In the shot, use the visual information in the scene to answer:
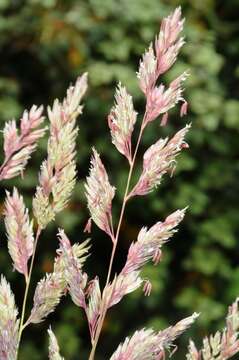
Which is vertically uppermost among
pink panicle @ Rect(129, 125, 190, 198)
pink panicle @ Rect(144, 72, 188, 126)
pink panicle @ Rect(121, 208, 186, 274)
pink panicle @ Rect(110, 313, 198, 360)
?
pink panicle @ Rect(144, 72, 188, 126)

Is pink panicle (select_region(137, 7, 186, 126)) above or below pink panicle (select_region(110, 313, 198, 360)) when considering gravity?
above

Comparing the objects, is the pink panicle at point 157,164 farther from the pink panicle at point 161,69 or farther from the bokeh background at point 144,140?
the bokeh background at point 144,140

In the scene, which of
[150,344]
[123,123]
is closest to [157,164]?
[123,123]

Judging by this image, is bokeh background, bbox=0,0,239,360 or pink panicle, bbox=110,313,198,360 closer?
pink panicle, bbox=110,313,198,360

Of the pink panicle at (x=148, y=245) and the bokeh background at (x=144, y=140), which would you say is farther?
the bokeh background at (x=144, y=140)

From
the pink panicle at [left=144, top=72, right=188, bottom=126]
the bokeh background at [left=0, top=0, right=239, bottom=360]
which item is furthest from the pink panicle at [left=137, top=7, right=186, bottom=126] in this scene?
the bokeh background at [left=0, top=0, right=239, bottom=360]

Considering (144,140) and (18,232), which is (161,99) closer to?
(18,232)

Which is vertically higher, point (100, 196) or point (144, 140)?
point (144, 140)

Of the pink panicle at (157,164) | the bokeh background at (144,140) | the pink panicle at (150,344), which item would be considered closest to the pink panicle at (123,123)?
the pink panicle at (157,164)

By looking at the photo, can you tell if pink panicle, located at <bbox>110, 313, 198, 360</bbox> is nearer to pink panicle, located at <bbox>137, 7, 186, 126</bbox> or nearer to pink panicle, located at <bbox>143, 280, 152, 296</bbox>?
pink panicle, located at <bbox>143, 280, 152, 296</bbox>
